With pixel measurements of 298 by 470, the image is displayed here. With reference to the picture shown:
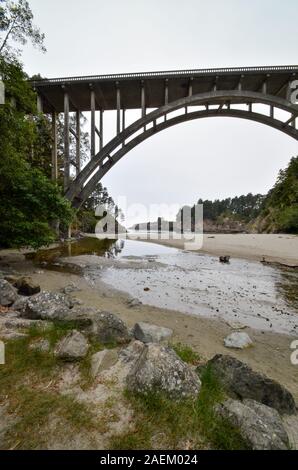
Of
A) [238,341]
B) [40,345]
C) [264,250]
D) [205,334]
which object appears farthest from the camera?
[264,250]

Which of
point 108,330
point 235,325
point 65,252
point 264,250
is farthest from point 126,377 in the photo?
point 264,250

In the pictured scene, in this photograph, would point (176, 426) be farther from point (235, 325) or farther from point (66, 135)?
point (66, 135)

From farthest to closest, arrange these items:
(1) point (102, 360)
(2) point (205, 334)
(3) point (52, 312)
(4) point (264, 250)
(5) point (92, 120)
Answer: (4) point (264, 250) → (5) point (92, 120) → (2) point (205, 334) → (3) point (52, 312) → (1) point (102, 360)

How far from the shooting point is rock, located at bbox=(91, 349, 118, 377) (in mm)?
2211

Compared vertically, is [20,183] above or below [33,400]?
above

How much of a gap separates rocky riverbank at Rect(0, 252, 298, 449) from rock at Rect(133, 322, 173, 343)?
2 centimetres

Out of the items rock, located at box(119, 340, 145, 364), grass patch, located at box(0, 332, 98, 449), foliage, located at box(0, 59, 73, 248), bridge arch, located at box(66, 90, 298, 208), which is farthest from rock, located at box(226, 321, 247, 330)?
bridge arch, located at box(66, 90, 298, 208)

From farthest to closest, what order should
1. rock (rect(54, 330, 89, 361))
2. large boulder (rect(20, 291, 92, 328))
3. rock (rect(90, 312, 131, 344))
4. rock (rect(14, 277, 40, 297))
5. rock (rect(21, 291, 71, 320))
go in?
rock (rect(14, 277, 40, 297)) → rock (rect(21, 291, 71, 320)) → large boulder (rect(20, 291, 92, 328)) → rock (rect(90, 312, 131, 344)) → rock (rect(54, 330, 89, 361))

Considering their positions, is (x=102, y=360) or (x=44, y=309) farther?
(x=44, y=309)

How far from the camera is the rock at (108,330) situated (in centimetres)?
290

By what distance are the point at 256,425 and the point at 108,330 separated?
2050 mm

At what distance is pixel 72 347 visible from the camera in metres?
2.38

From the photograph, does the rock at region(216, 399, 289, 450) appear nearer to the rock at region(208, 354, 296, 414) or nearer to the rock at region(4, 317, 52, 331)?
the rock at region(208, 354, 296, 414)

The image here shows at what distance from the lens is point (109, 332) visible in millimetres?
2998
